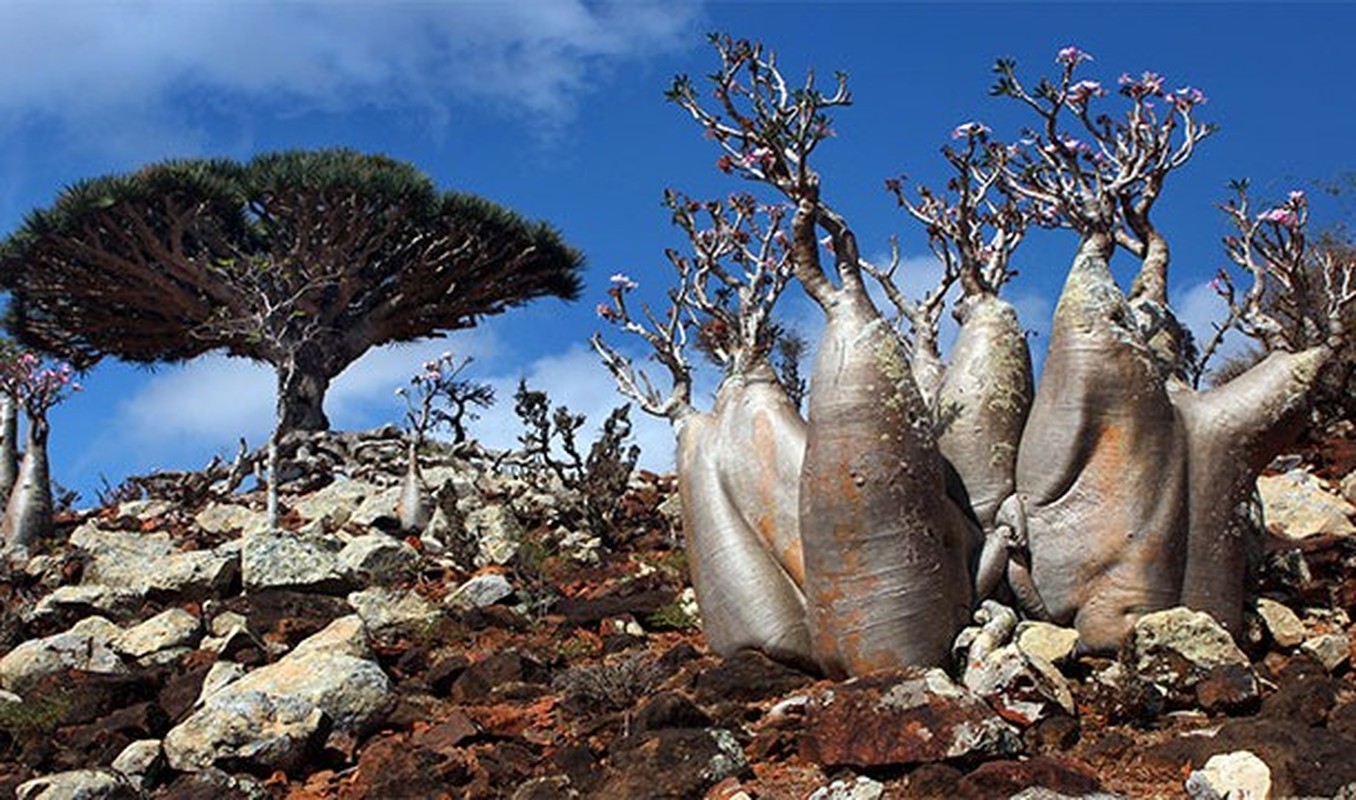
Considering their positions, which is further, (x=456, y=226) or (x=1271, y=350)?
(x=456, y=226)

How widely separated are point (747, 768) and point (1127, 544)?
2065 millimetres

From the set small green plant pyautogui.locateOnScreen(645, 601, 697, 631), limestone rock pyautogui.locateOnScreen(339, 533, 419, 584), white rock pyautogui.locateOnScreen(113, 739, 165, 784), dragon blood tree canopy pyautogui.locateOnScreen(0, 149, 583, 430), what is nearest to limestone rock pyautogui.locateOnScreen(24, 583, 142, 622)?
limestone rock pyautogui.locateOnScreen(339, 533, 419, 584)

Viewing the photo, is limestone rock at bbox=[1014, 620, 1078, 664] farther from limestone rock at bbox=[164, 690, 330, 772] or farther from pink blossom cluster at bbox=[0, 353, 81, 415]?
pink blossom cluster at bbox=[0, 353, 81, 415]

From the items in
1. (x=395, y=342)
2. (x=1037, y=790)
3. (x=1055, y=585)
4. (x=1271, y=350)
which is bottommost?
(x=1037, y=790)

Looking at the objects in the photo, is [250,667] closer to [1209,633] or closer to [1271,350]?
[1209,633]

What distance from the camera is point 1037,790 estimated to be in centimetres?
408

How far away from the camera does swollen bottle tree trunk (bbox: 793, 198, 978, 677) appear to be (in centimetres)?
549

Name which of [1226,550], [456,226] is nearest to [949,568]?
[1226,550]

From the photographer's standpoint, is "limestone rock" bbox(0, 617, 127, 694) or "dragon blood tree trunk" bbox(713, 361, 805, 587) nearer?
"dragon blood tree trunk" bbox(713, 361, 805, 587)

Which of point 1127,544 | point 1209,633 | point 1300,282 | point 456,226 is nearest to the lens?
point 1209,633

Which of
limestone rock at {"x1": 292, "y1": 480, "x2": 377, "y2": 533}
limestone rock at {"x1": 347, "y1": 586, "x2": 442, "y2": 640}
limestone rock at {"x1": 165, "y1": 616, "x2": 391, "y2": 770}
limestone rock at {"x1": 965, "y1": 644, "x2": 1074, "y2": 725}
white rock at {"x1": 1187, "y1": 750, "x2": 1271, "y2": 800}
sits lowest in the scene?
white rock at {"x1": 1187, "y1": 750, "x2": 1271, "y2": 800}

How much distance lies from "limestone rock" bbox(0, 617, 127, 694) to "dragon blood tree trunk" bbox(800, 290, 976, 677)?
3.61m

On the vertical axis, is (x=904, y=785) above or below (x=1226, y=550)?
below

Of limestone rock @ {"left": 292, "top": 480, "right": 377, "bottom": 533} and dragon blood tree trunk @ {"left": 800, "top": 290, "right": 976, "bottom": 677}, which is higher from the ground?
limestone rock @ {"left": 292, "top": 480, "right": 377, "bottom": 533}
